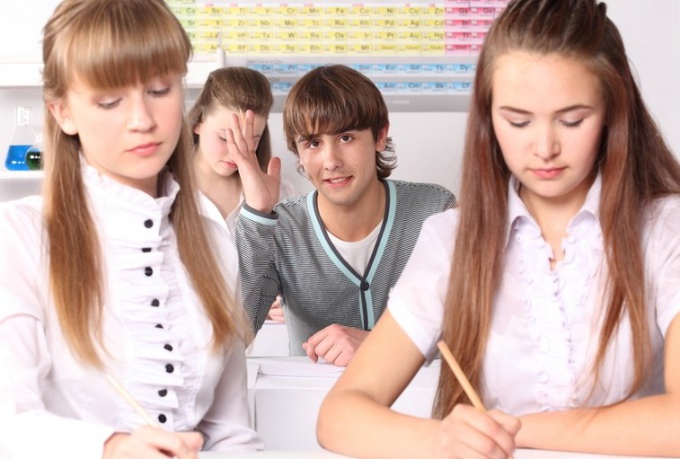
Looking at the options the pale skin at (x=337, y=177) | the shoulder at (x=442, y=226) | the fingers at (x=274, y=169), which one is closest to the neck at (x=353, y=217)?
the pale skin at (x=337, y=177)

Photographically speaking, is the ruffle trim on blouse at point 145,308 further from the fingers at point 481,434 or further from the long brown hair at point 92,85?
the fingers at point 481,434

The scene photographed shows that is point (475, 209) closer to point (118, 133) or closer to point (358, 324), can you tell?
point (118, 133)

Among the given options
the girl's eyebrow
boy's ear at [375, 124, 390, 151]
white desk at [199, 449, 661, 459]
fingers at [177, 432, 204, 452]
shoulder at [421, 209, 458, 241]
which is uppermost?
the girl's eyebrow

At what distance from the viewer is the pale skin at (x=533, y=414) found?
1.08 metres

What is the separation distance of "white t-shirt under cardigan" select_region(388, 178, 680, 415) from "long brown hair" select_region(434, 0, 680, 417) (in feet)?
0.07

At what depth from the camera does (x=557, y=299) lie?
4.16 ft

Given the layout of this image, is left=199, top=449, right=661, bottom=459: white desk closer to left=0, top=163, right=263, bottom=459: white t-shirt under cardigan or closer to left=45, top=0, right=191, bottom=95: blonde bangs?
left=0, top=163, right=263, bottom=459: white t-shirt under cardigan

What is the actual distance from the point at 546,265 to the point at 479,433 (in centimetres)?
35

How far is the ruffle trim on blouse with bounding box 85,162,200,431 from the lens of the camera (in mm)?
1174

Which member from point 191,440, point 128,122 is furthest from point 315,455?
point 128,122

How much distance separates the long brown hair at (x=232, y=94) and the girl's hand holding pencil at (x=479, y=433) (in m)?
1.79

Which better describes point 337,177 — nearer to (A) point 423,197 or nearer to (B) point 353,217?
(B) point 353,217

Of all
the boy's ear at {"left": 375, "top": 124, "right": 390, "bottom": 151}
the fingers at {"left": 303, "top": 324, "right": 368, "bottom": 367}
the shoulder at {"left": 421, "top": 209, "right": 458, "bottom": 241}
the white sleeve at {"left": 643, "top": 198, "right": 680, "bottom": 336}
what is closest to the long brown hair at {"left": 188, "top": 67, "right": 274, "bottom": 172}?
the boy's ear at {"left": 375, "top": 124, "right": 390, "bottom": 151}

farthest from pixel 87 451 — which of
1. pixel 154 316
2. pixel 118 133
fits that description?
pixel 118 133
